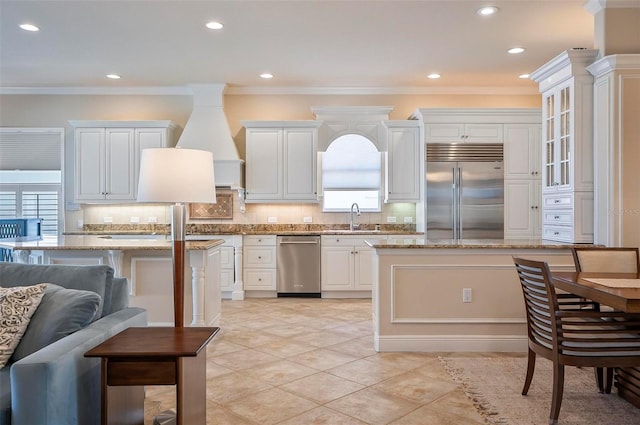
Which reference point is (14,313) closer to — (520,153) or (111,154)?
(111,154)

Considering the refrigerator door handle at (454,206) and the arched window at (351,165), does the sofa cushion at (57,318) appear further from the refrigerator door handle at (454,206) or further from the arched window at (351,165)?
the refrigerator door handle at (454,206)

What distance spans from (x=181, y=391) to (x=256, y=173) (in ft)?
15.2

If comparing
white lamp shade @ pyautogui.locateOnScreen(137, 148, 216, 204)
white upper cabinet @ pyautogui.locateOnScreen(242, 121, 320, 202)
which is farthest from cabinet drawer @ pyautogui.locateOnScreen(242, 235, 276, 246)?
white lamp shade @ pyautogui.locateOnScreen(137, 148, 216, 204)

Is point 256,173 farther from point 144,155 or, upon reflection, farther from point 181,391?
point 181,391

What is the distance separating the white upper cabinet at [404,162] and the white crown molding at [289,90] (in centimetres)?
66

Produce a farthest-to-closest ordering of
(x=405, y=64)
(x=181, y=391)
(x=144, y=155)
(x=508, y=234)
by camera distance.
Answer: (x=508, y=234) → (x=405, y=64) → (x=144, y=155) → (x=181, y=391)

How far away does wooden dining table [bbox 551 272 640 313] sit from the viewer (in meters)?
2.03

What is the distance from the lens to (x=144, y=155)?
231 centimetres

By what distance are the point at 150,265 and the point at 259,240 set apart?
7.05 ft

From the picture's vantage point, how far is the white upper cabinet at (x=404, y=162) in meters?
6.15

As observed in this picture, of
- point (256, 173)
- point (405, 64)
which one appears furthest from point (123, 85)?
point (405, 64)

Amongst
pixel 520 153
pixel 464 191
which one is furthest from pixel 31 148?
pixel 520 153

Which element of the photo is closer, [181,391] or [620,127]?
[181,391]

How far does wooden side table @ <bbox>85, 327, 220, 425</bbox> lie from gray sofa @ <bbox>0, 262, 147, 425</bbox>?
111mm
